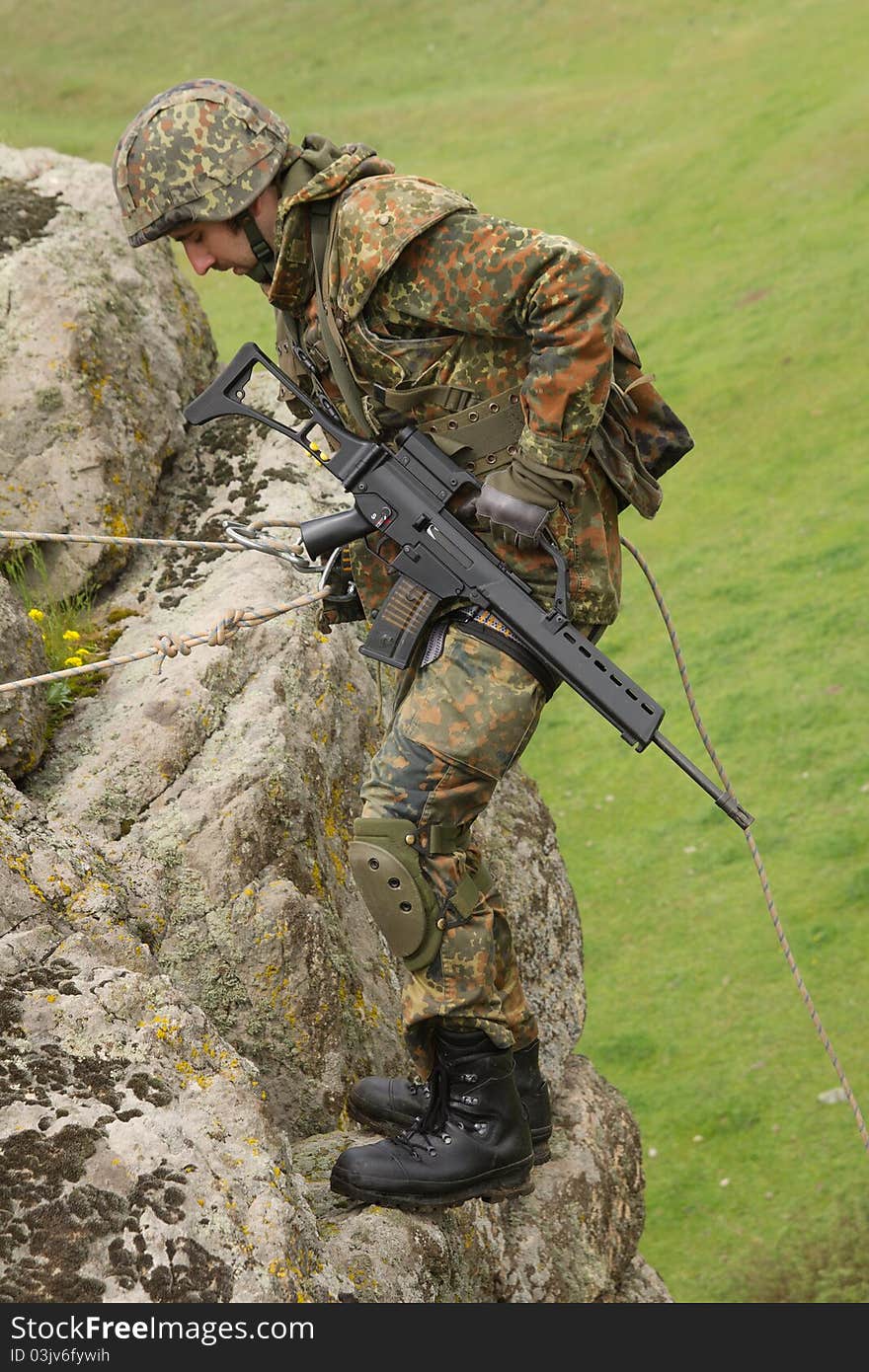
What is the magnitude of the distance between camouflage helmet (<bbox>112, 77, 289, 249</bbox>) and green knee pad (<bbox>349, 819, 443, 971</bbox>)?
1.74m

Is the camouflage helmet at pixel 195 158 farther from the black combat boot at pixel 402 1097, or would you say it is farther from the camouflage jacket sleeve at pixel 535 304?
the black combat boot at pixel 402 1097

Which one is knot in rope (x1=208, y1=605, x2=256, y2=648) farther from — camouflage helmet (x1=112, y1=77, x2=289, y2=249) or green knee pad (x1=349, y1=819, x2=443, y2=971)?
camouflage helmet (x1=112, y1=77, x2=289, y2=249)

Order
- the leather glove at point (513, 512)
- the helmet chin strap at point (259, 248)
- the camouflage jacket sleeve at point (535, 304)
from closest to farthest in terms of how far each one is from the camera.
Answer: the camouflage jacket sleeve at point (535, 304) → the leather glove at point (513, 512) → the helmet chin strap at point (259, 248)

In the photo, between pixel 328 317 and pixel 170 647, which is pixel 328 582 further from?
pixel 328 317

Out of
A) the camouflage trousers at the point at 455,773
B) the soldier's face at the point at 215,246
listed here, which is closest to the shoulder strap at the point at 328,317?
the soldier's face at the point at 215,246

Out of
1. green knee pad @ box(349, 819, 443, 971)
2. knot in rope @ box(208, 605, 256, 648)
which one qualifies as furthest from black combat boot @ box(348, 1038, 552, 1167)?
knot in rope @ box(208, 605, 256, 648)

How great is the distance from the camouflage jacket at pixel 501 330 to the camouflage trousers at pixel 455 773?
300 mm

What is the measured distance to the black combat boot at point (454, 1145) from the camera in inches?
155

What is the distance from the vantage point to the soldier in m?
3.63

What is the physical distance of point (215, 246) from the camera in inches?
160

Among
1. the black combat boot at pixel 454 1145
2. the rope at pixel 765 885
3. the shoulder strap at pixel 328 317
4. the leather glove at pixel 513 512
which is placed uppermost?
the shoulder strap at pixel 328 317

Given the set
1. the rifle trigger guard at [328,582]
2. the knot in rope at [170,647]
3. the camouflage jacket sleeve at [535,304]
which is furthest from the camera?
the rifle trigger guard at [328,582]

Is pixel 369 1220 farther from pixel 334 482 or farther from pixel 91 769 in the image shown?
pixel 334 482
